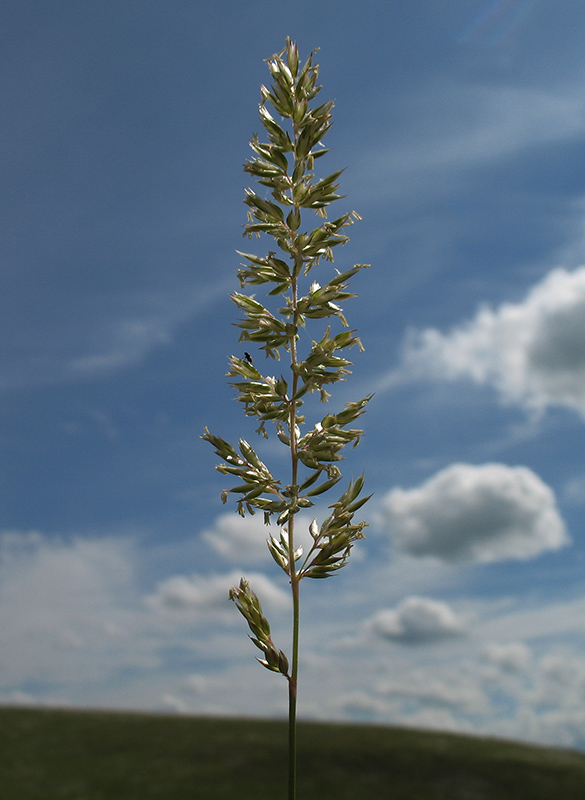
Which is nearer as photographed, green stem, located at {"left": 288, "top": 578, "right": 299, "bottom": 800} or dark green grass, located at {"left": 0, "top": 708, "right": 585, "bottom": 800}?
green stem, located at {"left": 288, "top": 578, "right": 299, "bottom": 800}

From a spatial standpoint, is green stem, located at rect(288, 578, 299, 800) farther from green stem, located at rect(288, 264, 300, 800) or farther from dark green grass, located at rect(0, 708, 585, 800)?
dark green grass, located at rect(0, 708, 585, 800)

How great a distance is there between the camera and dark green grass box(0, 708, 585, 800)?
1265 inches

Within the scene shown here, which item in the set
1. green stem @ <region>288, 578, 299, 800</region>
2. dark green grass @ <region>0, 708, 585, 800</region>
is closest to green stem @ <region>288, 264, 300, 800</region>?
green stem @ <region>288, 578, 299, 800</region>

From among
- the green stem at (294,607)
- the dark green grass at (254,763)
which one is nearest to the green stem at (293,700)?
the green stem at (294,607)

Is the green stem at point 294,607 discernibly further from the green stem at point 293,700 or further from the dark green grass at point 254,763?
the dark green grass at point 254,763

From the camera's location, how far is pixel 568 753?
39.5 metres

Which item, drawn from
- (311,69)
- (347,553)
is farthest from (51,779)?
(311,69)

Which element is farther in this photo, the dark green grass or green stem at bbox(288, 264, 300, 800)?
the dark green grass

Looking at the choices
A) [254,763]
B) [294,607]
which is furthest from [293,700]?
[254,763]

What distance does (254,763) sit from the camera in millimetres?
36312

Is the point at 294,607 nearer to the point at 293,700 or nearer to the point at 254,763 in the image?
the point at 293,700

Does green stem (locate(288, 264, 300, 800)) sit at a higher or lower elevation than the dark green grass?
higher

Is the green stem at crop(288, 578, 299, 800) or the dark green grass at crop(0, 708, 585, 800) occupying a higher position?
the green stem at crop(288, 578, 299, 800)

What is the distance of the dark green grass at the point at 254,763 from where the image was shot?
1265 inches
